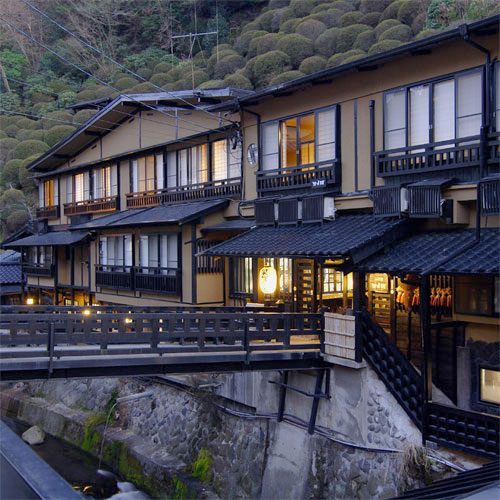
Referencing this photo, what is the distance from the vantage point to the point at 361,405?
1213 cm

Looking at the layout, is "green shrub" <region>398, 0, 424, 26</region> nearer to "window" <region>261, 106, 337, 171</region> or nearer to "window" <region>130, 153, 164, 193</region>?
"window" <region>130, 153, 164, 193</region>

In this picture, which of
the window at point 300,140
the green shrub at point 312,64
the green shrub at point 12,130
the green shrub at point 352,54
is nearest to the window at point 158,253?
the window at point 300,140

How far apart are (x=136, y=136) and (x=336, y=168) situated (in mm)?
12842

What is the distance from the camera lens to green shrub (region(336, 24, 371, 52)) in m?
36.8

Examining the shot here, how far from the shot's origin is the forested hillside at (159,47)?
36.2m

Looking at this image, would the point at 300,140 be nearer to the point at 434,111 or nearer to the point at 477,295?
the point at 434,111

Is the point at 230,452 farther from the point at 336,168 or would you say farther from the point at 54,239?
the point at 54,239

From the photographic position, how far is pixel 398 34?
33.6m

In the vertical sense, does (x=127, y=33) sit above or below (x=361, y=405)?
above

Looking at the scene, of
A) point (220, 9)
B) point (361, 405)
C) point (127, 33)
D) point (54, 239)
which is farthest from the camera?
point (127, 33)

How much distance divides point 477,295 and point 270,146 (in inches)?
320

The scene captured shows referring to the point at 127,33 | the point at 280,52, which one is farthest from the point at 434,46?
the point at 127,33

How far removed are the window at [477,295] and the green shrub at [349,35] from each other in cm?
2885

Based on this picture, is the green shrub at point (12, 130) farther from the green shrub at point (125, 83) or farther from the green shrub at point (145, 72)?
the green shrub at point (145, 72)
